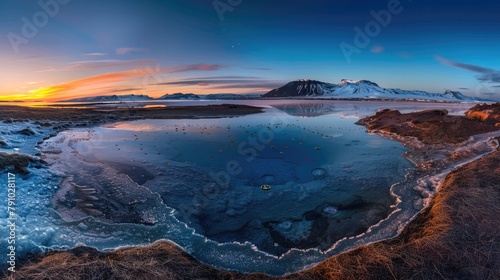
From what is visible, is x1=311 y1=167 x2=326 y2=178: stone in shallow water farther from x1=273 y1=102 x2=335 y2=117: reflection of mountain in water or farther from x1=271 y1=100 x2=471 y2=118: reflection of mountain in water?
x1=273 y1=102 x2=335 y2=117: reflection of mountain in water

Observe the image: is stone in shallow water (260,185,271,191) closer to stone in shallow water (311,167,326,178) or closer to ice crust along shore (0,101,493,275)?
stone in shallow water (311,167,326,178)

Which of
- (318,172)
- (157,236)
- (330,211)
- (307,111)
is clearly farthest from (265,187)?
(307,111)

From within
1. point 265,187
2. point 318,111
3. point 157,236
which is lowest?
point 157,236

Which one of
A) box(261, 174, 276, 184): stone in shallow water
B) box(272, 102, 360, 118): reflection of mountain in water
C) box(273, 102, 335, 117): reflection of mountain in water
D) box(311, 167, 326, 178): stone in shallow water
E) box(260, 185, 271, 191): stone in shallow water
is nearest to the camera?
box(260, 185, 271, 191): stone in shallow water

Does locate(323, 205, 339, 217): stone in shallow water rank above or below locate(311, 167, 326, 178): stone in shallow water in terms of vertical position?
below

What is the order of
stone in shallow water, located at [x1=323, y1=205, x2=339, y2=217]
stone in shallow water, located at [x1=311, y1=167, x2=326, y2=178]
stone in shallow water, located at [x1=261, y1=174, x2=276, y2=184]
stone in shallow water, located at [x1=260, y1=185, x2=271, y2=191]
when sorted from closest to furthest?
stone in shallow water, located at [x1=323, y1=205, x2=339, y2=217], stone in shallow water, located at [x1=260, y1=185, x2=271, y2=191], stone in shallow water, located at [x1=261, y1=174, x2=276, y2=184], stone in shallow water, located at [x1=311, y1=167, x2=326, y2=178]

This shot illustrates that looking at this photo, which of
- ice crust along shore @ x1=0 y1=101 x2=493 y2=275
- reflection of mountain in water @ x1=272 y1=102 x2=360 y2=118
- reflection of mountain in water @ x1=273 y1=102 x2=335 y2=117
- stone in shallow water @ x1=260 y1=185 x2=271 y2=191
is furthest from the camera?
reflection of mountain in water @ x1=273 y1=102 x2=335 y2=117

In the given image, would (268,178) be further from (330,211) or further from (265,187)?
(330,211)

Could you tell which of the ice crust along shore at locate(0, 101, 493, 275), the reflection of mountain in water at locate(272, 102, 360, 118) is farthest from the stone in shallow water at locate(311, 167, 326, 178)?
the reflection of mountain in water at locate(272, 102, 360, 118)

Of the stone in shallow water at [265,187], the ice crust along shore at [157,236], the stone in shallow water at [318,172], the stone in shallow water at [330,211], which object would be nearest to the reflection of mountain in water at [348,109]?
the stone in shallow water at [318,172]

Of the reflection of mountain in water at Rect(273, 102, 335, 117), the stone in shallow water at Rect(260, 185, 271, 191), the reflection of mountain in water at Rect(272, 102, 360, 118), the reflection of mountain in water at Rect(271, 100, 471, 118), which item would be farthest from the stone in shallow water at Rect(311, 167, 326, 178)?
the reflection of mountain in water at Rect(273, 102, 335, 117)

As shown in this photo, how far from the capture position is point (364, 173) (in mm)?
14414

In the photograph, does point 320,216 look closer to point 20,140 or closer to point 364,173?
point 364,173

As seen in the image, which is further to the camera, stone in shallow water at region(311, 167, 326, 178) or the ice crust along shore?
stone in shallow water at region(311, 167, 326, 178)
